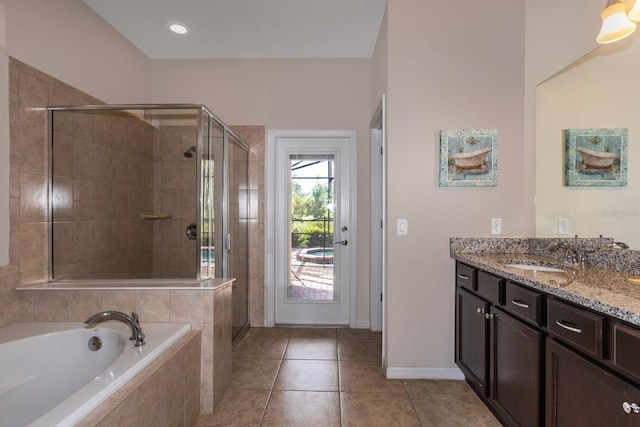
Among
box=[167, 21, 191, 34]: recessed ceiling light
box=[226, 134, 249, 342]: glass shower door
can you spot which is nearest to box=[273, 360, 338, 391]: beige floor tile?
box=[226, 134, 249, 342]: glass shower door

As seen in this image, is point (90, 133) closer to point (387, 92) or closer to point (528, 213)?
point (387, 92)

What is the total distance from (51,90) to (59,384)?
179 cm

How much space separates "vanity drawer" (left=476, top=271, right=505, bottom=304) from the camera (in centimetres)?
174

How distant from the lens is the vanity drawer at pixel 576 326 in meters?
1.10

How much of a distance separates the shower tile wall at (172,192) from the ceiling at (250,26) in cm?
89

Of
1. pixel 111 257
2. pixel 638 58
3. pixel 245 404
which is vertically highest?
pixel 638 58

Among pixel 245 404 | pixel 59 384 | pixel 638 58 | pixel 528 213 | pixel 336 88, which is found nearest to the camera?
pixel 638 58

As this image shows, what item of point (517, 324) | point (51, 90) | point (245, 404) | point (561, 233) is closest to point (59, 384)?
point (245, 404)

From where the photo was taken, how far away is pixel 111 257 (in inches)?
98.6

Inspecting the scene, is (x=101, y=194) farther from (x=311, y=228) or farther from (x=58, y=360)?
(x=311, y=228)

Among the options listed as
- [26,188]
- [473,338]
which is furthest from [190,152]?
[473,338]

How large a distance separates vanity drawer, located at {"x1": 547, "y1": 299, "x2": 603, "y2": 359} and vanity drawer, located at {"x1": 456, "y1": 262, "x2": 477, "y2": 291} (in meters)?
0.67

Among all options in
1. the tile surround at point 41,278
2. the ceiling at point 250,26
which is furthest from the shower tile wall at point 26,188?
the ceiling at point 250,26

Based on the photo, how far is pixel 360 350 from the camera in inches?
111
